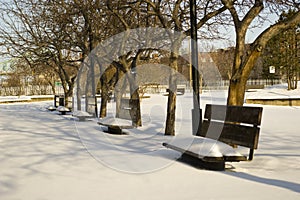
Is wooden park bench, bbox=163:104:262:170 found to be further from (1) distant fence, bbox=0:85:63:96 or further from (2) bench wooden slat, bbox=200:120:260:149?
(1) distant fence, bbox=0:85:63:96

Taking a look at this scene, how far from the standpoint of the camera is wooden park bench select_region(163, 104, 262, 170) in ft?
17.5

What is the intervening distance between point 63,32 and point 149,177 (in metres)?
13.2

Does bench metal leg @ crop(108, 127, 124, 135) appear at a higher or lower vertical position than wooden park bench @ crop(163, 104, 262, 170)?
lower

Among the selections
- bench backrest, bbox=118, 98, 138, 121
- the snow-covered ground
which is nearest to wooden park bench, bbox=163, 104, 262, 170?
the snow-covered ground

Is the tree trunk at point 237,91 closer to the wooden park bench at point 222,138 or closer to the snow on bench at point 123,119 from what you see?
the wooden park bench at point 222,138

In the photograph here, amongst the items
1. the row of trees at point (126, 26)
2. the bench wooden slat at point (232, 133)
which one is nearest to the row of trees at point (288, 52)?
the row of trees at point (126, 26)

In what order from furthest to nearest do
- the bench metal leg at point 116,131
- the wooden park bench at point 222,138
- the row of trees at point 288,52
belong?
the row of trees at point 288,52 → the bench metal leg at point 116,131 → the wooden park bench at point 222,138

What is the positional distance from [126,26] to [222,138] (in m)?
6.23

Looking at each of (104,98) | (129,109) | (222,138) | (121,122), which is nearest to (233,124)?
(222,138)

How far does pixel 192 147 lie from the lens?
18.6 feet

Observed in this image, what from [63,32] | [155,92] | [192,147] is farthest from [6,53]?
[155,92]

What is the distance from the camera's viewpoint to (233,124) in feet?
20.6

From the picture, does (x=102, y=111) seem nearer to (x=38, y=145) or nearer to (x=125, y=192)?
(x=38, y=145)

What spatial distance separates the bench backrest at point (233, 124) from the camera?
5789 millimetres
